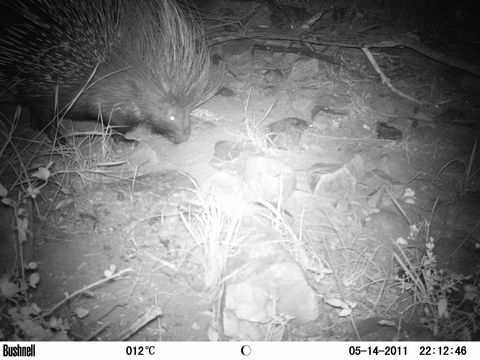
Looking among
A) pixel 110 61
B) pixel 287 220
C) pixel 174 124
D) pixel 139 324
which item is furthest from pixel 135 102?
pixel 139 324

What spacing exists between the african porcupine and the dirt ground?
0.26 m

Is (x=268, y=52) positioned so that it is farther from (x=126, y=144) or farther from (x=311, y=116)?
(x=126, y=144)

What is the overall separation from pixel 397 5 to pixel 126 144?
3.98 metres

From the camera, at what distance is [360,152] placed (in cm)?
283

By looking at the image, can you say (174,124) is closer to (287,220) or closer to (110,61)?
(110,61)

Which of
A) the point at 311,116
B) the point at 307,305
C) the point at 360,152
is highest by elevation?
the point at 311,116

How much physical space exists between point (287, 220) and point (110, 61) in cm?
237

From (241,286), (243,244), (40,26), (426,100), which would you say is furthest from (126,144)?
(426,100)

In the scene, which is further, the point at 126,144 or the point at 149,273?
the point at 126,144

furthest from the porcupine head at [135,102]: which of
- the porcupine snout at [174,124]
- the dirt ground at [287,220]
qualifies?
the dirt ground at [287,220]

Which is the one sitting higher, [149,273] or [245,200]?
[245,200]

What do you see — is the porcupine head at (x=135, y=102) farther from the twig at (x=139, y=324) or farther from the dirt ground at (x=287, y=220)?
the twig at (x=139, y=324)

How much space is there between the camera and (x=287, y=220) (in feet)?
7.24

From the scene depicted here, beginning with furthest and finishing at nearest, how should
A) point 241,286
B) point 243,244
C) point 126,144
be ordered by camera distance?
point 126,144, point 243,244, point 241,286
